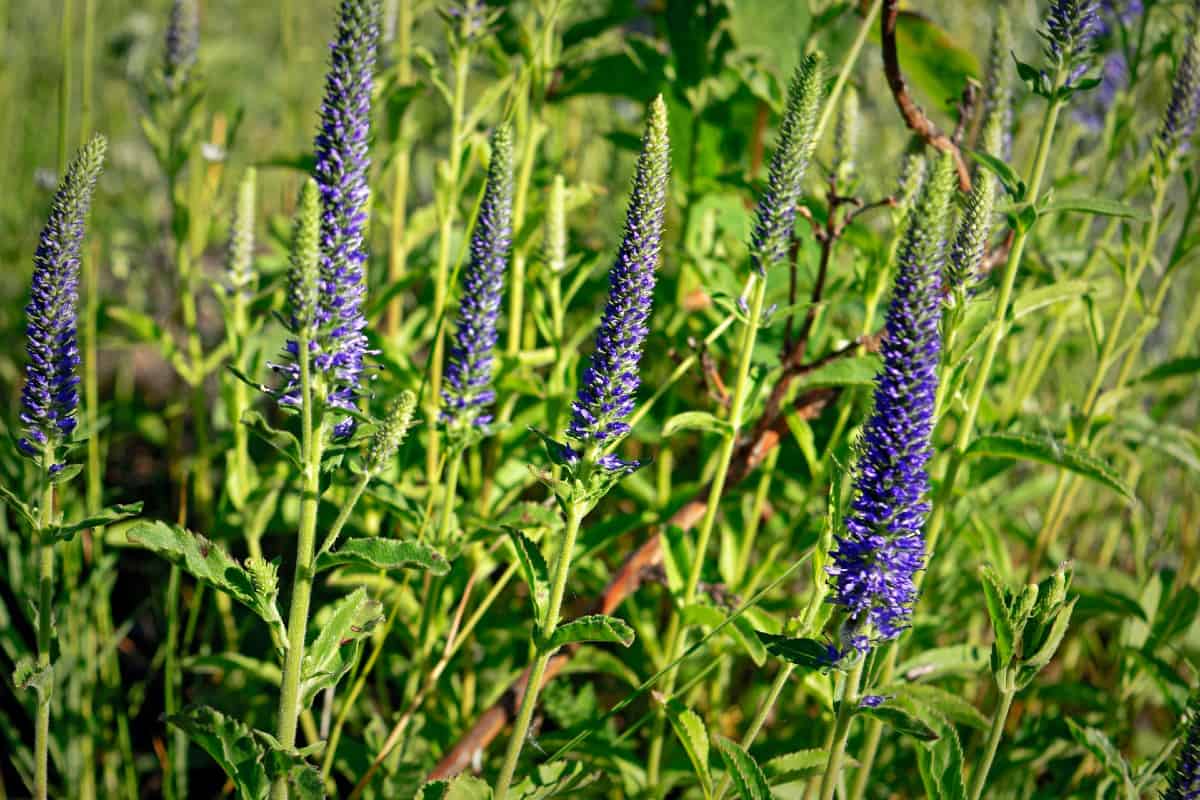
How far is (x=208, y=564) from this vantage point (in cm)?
148

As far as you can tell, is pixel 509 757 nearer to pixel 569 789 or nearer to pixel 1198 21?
pixel 569 789

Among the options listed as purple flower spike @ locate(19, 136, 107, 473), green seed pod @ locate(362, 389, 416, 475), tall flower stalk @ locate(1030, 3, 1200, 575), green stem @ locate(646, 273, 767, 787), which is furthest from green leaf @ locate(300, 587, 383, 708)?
tall flower stalk @ locate(1030, 3, 1200, 575)

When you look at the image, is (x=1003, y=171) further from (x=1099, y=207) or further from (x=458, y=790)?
(x=458, y=790)

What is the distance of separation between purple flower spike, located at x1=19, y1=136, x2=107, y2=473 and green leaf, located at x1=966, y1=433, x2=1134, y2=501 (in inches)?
60.1

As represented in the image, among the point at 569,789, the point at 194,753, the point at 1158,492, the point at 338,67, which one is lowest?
the point at 194,753

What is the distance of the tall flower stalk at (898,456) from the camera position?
1287mm

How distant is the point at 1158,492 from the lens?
352 cm

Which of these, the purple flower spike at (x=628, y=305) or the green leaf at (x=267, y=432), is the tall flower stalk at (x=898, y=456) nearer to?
the purple flower spike at (x=628, y=305)

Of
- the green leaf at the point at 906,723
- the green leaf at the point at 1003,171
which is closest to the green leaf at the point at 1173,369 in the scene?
the green leaf at the point at 1003,171

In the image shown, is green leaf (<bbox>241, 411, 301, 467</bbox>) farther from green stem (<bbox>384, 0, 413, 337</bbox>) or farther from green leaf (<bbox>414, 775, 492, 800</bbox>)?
green stem (<bbox>384, 0, 413, 337</bbox>)

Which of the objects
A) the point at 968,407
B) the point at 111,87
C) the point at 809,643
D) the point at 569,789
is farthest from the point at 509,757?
the point at 111,87

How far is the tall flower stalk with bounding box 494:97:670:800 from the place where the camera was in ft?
4.49

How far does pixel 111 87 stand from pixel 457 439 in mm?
5696

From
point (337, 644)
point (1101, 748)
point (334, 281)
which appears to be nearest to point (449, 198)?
point (334, 281)
